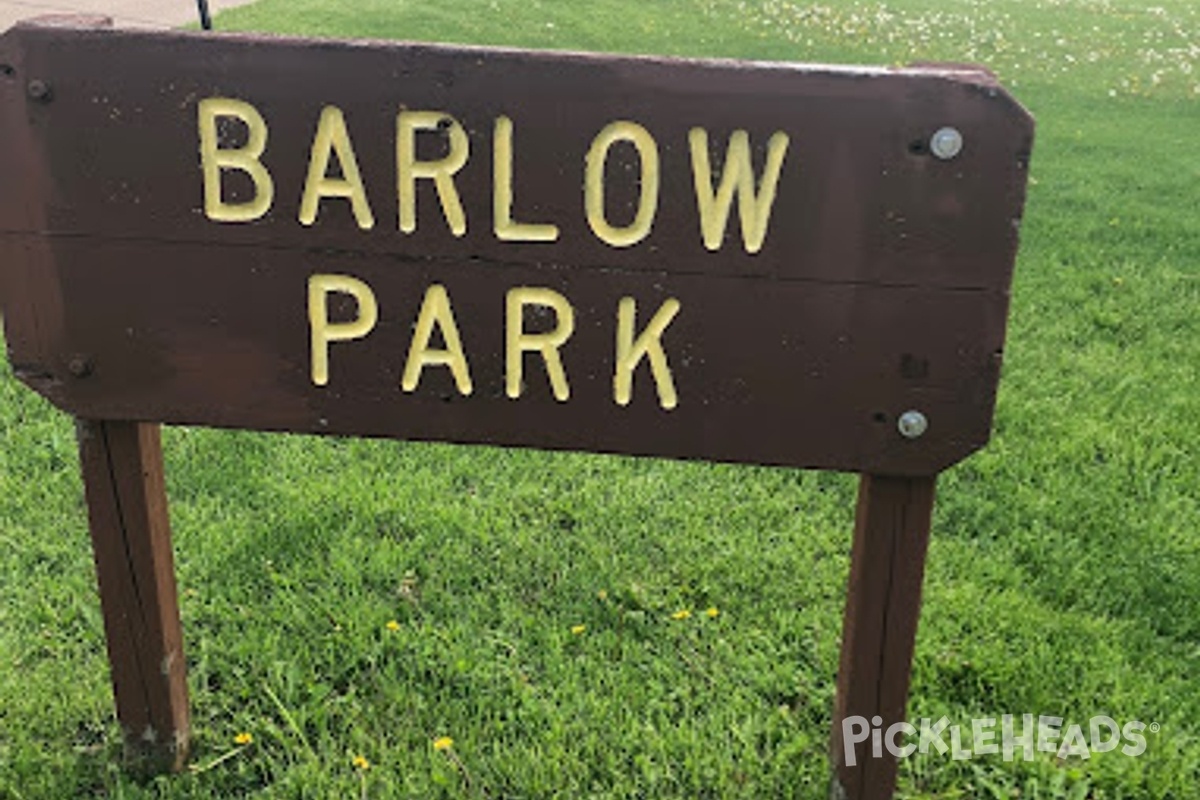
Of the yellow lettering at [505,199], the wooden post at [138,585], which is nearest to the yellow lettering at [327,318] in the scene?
the yellow lettering at [505,199]

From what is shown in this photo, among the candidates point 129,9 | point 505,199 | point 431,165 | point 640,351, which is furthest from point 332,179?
point 129,9

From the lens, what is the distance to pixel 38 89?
1866 millimetres

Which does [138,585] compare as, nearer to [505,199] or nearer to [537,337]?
[537,337]

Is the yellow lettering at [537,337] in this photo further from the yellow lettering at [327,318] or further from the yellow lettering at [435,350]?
the yellow lettering at [327,318]

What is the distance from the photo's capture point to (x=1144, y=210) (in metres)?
6.36

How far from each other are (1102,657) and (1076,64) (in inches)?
394

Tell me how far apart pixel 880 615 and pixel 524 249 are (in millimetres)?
839

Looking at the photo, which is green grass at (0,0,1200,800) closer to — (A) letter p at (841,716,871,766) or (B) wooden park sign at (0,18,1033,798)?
(A) letter p at (841,716,871,766)

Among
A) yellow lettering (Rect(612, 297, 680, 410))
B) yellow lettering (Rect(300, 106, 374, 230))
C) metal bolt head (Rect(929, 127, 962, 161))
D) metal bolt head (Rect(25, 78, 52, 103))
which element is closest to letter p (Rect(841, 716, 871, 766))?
yellow lettering (Rect(612, 297, 680, 410))

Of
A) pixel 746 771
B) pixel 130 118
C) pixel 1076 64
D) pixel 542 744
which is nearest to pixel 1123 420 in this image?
pixel 746 771

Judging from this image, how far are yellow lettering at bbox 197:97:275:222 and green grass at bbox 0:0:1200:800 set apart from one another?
106 cm

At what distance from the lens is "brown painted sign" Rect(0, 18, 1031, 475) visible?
1772 mm

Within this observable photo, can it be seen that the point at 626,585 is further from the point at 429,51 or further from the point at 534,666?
the point at 429,51

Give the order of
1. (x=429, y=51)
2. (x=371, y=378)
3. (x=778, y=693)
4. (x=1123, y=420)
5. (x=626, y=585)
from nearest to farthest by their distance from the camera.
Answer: (x=429, y=51) < (x=371, y=378) < (x=778, y=693) < (x=626, y=585) < (x=1123, y=420)
